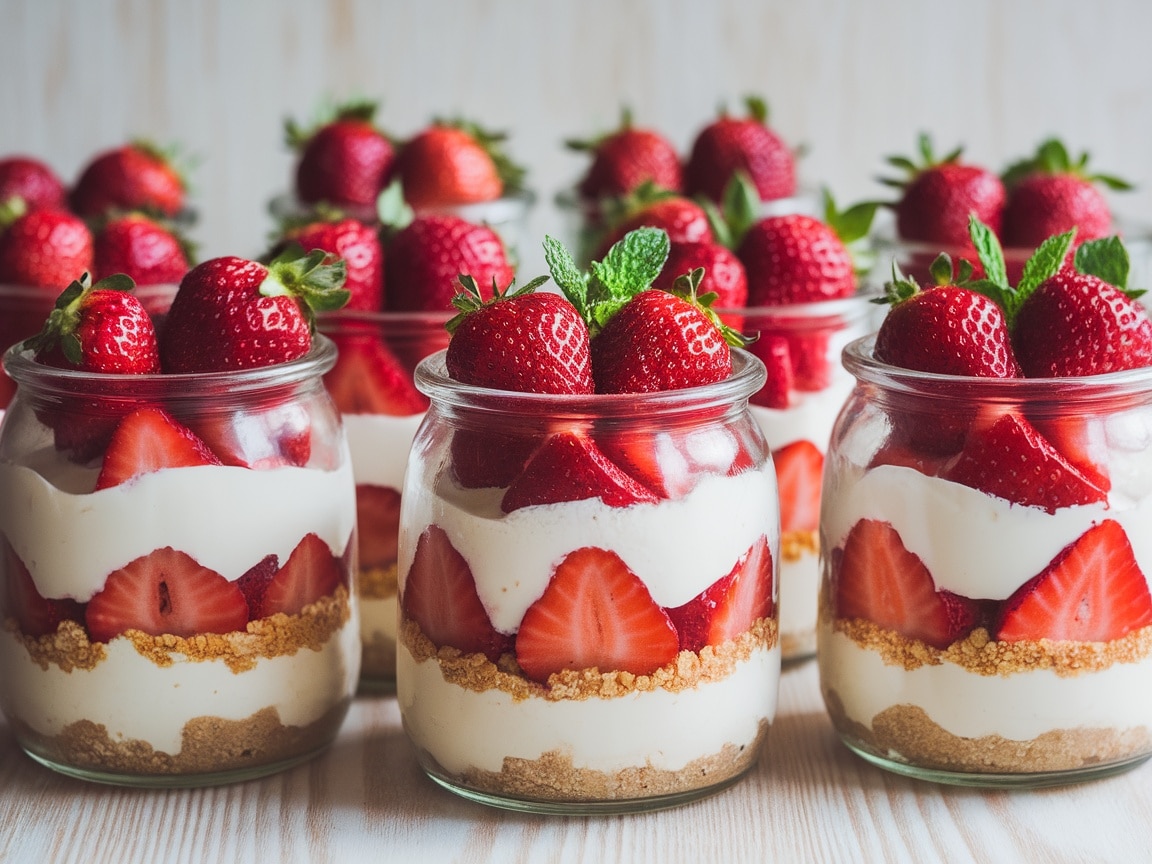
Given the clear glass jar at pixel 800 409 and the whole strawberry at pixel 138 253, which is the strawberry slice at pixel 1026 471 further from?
the whole strawberry at pixel 138 253

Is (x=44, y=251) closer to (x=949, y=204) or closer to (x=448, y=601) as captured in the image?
(x=448, y=601)

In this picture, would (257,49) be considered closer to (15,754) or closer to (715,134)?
(715,134)

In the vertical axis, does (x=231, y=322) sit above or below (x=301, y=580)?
above

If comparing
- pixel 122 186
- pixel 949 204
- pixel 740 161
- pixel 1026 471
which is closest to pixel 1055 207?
pixel 949 204

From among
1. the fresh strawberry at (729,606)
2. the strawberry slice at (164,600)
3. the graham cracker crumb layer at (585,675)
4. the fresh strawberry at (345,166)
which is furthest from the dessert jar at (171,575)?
the fresh strawberry at (345,166)

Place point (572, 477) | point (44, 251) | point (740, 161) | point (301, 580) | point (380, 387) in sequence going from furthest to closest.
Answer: point (740, 161), point (44, 251), point (380, 387), point (301, 580), point (572, 477)

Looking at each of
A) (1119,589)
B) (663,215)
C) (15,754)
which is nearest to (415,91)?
(663,215)
